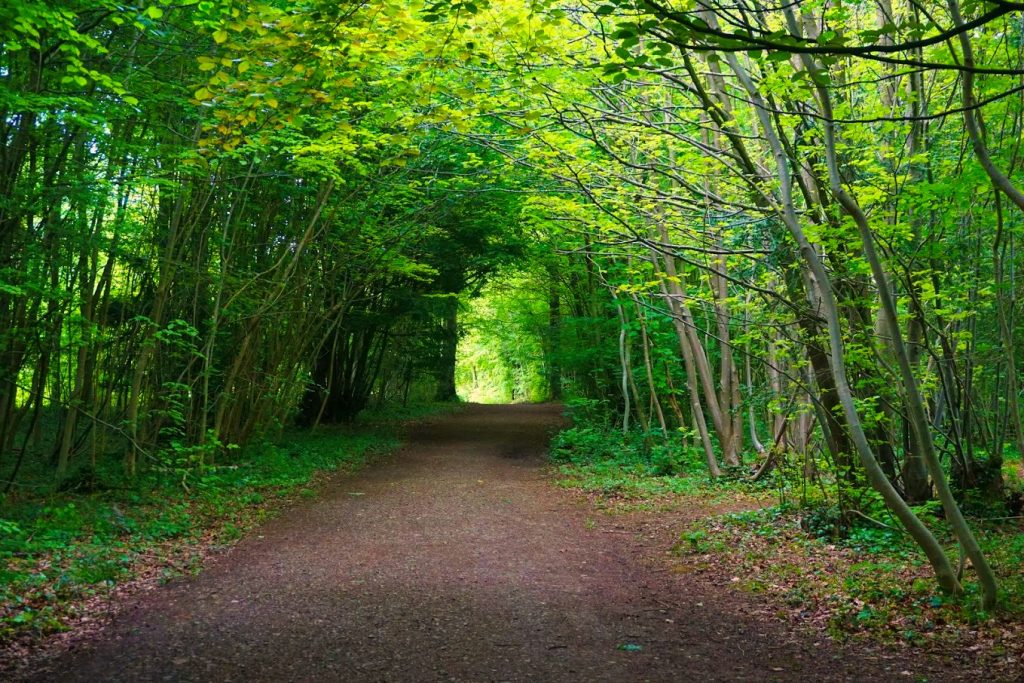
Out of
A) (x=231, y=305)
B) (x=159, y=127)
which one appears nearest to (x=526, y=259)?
(x=231, y=305)

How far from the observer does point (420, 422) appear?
75.4 feet

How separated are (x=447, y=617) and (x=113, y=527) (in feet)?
13.6

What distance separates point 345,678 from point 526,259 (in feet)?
50.4

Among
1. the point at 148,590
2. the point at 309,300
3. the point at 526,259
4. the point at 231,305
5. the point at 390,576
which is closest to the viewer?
the point at 148,590

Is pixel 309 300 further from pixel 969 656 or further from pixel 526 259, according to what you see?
pixel 969 656

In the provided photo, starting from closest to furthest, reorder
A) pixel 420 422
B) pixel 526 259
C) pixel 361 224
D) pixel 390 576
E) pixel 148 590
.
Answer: pixel 148 590 < pixel 390 576 < pixel 361 224 < pixel 526 259 < pixel 420 422

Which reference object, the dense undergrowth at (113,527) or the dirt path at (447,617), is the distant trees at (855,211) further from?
the dense undergrowth at (113,527)

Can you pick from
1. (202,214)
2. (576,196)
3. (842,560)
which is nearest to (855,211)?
(842,560)

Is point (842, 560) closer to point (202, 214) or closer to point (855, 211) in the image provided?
point (855, 211)

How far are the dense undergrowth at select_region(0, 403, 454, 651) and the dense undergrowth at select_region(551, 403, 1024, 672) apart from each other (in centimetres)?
491

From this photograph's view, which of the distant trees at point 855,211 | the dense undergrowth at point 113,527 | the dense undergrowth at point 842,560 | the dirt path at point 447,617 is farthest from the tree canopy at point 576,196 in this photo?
the dirt path at point 447,617

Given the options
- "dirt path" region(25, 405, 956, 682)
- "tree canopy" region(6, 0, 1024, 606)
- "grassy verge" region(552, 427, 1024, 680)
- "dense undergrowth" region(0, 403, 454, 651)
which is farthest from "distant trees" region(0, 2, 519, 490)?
"grassy verge" region(552, 427, 1024, 680)

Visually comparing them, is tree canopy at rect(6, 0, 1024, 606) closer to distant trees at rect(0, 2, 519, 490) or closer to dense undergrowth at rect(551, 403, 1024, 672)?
distant trees at rect(0, 2, 519, 490)

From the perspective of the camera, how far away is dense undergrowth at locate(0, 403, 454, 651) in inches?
216
